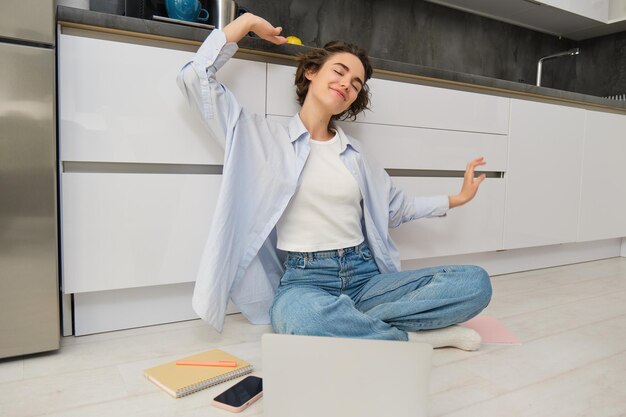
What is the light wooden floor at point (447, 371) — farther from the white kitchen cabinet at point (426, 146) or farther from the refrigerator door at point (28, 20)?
the refrigerator door at point (28, 20)

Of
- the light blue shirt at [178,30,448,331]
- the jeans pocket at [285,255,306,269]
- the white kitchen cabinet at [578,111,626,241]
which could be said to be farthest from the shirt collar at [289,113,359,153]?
the white kitchen cabinet at [578,111,626,241]

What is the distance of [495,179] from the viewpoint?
2281 mm

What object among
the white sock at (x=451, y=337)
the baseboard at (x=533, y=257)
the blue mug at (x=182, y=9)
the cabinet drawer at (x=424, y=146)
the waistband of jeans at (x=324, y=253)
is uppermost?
the blue mug at (x=182, y=9)

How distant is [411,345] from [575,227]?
211 centimetres

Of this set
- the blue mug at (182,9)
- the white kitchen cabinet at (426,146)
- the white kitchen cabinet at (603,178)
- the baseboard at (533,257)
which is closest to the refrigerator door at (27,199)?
the blue mug at (182,9)

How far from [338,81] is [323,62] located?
0.11 metres

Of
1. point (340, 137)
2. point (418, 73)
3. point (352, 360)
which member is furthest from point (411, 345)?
point (418, 73)

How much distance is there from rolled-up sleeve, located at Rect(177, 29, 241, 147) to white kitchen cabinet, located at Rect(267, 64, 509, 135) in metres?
0.26

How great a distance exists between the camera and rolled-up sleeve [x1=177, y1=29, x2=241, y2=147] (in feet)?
4.44

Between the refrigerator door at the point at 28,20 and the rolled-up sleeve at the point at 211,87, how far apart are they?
0.33 meters

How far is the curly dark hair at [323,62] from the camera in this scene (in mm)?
1559

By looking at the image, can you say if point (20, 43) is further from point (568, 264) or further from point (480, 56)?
point (568, 264)

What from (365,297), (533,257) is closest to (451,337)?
(365,297)

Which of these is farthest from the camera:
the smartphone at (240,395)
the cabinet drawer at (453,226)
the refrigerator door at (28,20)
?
the cabinet drawer at (453,226)
